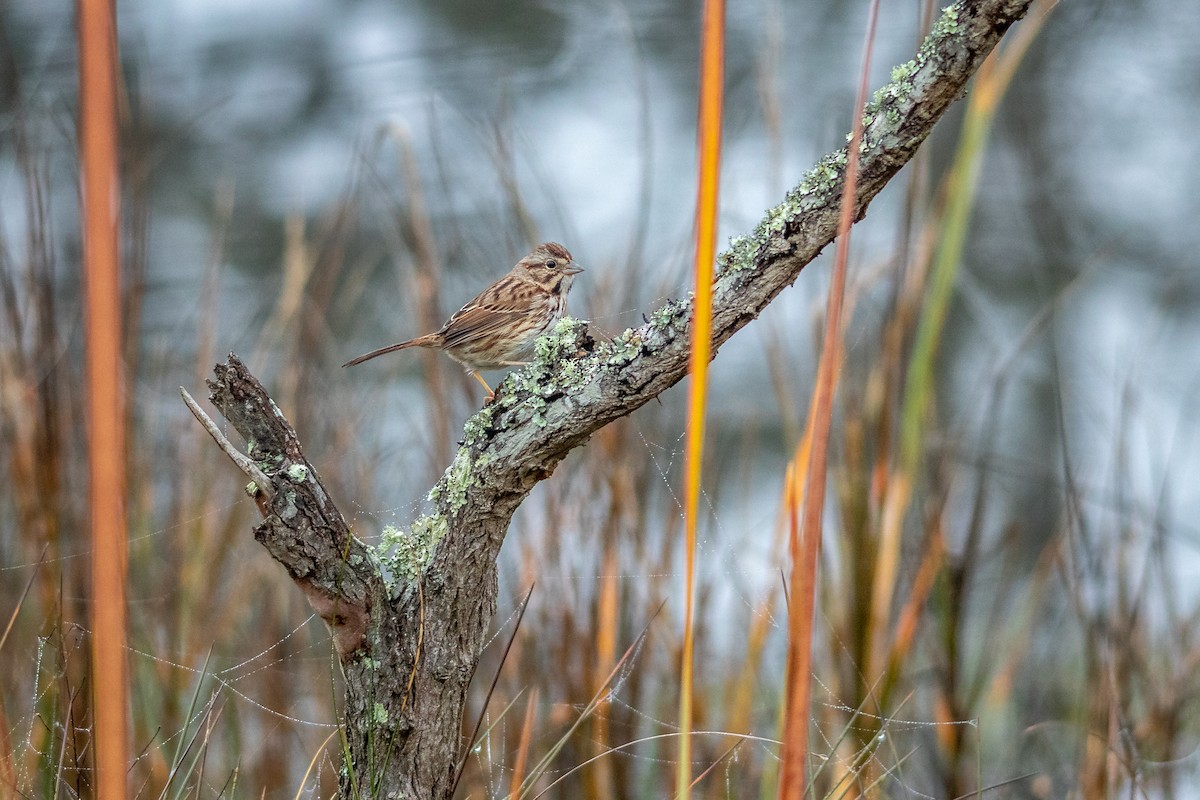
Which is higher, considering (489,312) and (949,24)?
(949,24)

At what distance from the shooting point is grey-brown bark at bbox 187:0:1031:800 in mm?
957

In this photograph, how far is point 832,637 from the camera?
1978 millimetres

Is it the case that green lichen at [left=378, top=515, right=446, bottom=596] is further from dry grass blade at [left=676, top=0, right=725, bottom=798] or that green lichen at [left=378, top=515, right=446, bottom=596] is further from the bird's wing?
the bird's wing

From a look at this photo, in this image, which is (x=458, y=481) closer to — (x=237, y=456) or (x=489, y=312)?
(x=237, y=456)

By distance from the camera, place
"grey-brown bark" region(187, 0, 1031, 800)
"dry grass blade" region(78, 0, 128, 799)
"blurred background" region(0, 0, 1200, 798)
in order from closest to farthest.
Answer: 1. "dry grass blade" region(78, 0, 128, 799)
2. "grey-brown bark" region(187, 0, 1031, 800)
3. "blurred background" region(0, 0, 1200, 798)

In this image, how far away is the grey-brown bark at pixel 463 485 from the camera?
0.96m

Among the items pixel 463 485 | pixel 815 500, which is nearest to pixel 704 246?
pixel 815 500

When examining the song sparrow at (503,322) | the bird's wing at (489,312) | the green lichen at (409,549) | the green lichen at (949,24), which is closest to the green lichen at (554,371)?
the green lichen at (409,549)

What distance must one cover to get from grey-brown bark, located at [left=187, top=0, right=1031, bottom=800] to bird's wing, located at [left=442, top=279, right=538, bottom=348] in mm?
1061

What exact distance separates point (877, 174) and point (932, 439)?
195cm

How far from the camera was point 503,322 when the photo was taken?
2.31 metres

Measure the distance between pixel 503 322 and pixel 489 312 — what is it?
0.04 metres

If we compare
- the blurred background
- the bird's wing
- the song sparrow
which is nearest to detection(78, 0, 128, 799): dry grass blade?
the blurred background

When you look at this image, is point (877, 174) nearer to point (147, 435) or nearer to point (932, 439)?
point (932, 439)
